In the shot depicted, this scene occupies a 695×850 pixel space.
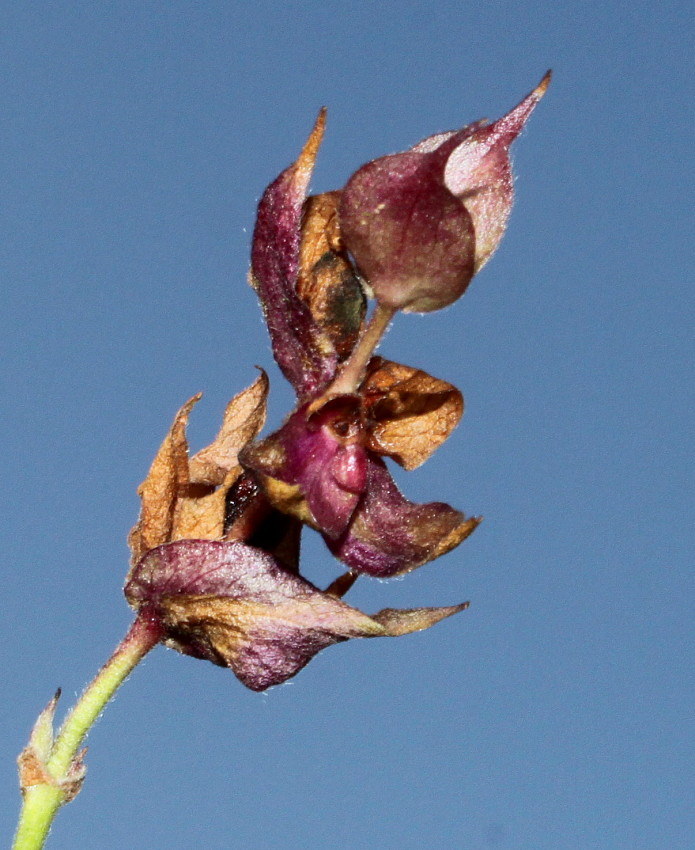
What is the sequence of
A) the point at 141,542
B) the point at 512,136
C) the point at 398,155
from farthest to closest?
the point at 141,542
the point at 512,136
the point at 398,155

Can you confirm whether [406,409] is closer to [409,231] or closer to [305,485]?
[305,485]

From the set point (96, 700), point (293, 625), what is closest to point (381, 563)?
point (293, 625)

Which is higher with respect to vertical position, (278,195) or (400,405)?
(278,195)

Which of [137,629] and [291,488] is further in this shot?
[137,629]

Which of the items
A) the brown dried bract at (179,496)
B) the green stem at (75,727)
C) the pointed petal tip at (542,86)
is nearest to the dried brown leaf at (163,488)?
the brown dried bract at (179,496)

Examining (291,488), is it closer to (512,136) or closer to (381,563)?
(381,563)

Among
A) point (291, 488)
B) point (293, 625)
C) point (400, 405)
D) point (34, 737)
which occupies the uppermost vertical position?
point (400, 405)

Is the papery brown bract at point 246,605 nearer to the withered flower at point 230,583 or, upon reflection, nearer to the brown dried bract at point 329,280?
the withered flower at point 230,583
